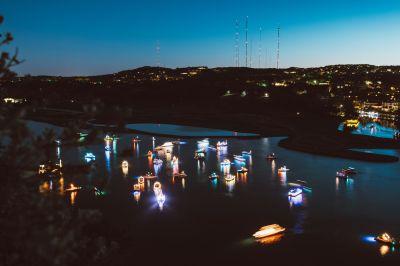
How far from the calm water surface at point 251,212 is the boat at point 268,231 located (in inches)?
13.7

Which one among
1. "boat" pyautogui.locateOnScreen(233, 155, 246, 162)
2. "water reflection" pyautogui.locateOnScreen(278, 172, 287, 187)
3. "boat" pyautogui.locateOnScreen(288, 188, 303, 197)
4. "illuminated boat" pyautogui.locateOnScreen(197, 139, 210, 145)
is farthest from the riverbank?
"boat" pyautogui.locateOnScreen(288, 188, 303, 197)

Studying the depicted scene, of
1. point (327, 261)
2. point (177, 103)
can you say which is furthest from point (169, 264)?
point (177, 103)

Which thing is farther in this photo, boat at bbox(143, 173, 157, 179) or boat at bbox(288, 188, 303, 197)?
boat at bbox(143, 173, 157, 179)

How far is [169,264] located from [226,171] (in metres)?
16.1

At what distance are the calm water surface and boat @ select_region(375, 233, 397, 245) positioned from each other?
287mm

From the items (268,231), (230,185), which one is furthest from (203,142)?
(268,231)

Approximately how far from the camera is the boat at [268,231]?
56.4 feet

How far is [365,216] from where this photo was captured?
65.5ft

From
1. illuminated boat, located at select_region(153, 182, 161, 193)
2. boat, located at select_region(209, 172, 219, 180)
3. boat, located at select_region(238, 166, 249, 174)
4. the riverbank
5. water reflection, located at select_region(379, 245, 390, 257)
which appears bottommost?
water reflection, located at select_region(379, 245, 390, 257)

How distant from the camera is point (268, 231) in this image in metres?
17.3

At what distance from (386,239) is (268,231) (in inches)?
171

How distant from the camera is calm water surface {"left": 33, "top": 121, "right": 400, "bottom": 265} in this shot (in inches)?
623

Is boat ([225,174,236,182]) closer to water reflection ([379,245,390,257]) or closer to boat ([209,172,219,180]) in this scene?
boat ([209,172,219,180])

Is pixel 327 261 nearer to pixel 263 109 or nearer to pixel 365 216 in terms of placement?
pixel 365 216
